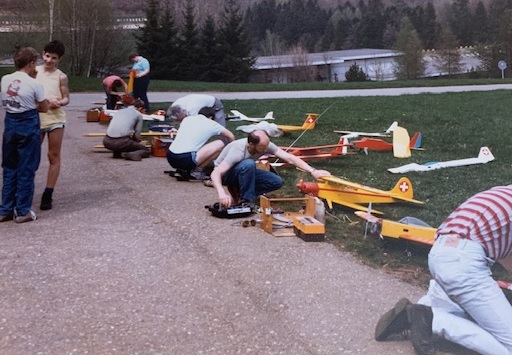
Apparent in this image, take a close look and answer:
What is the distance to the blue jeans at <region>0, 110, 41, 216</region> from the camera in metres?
6.75

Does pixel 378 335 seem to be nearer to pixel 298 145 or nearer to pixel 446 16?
pixel 298 145

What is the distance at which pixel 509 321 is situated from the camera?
3.70 metres

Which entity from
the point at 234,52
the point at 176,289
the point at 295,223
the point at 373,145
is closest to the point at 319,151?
the point at 373,145

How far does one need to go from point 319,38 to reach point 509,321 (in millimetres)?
68869

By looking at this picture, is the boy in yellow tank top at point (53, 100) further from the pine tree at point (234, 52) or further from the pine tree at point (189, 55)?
the pine tree at point (234, 52)

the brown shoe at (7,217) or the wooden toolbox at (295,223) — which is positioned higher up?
the wooden toolbox at (295,223)

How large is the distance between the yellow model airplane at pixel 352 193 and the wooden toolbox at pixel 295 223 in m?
0.43

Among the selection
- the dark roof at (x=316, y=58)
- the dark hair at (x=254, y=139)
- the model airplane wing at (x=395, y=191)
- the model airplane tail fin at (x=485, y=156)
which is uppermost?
the dark roof at (x=316, y=58)

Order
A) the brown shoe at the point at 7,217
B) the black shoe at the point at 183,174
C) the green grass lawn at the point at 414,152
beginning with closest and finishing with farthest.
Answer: the green grass lawn at the point at 414,152 → the brown shoe at the point at 7,217 → the black shoe at the point at 183,174

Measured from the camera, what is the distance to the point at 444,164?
961 cm

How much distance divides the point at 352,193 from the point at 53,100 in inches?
130

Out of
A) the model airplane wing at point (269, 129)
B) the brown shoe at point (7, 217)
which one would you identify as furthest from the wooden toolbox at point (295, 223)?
the model airplane wing at point (269, 129)

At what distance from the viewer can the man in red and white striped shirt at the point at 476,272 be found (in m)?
3.72

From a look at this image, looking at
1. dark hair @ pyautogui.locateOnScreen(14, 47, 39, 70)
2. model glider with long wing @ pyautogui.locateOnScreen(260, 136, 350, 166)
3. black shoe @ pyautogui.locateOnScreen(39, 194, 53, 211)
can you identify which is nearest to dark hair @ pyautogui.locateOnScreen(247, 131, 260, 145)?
dark hair @ pyautogui.locateOnScreen(14, 47, 39, 70)
